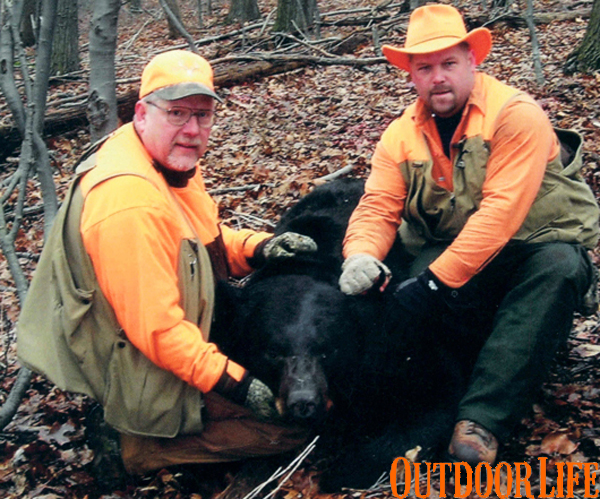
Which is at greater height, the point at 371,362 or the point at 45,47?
the point at 45,47

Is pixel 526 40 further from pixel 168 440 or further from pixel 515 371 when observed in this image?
pixel 168 440

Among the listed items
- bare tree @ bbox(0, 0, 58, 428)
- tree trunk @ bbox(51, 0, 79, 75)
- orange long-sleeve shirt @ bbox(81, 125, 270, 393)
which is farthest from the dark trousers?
tree trunk @ bbox(51, 0, 79, 75)

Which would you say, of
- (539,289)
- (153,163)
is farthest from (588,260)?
(153,163)

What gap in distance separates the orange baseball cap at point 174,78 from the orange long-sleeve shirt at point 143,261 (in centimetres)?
32

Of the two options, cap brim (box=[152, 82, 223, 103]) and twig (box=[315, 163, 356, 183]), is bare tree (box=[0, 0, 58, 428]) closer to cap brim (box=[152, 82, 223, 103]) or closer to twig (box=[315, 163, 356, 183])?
cap brim (box=[152, 82, 223, 103])

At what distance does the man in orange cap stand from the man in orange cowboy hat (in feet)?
2.96

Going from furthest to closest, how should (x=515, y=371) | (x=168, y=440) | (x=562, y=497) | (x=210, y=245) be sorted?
(x=210, y=245)
(x=168, y=440)
(x=515, y=371)
(x=562, y=497)

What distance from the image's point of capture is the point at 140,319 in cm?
287

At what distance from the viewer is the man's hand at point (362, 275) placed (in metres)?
3.42

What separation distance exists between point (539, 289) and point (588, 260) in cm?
42

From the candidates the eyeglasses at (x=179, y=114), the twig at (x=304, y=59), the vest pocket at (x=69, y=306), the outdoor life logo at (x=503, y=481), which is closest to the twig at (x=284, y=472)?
the outdoor life logo at (x=503, y=481)

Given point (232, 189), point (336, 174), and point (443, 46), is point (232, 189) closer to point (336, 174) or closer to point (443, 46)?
point (336, 174)

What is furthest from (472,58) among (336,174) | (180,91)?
(336,174)

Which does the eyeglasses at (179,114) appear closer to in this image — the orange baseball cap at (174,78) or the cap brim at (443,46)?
the orange baseball cap at (174,78)
